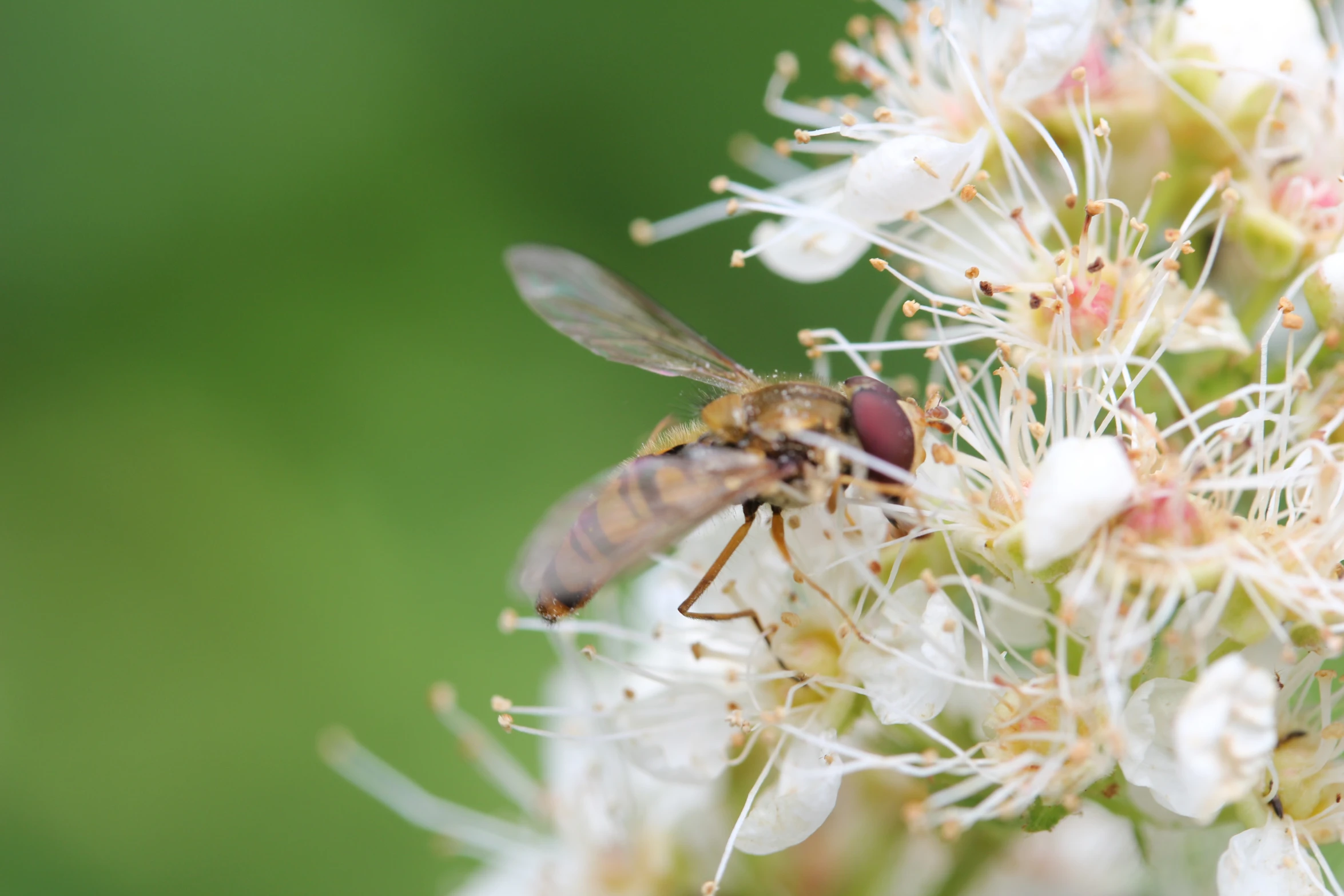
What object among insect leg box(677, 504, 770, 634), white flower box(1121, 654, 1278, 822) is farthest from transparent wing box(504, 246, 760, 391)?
white flower box(1121, 654, 1278, 822)

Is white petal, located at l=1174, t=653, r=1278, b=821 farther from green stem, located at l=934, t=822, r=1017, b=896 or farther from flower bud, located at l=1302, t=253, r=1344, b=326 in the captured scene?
green stem, located at l=934, t=822, r=1017, b=896

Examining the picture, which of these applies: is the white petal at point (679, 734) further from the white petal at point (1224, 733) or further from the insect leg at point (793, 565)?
the white petal at point (1224, 733)

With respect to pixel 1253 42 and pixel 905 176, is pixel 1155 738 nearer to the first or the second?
pixel 905 176

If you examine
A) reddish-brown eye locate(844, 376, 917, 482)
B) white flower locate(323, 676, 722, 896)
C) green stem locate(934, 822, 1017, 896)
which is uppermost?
reddish-brown eye locate(844, 376, 917, 482)

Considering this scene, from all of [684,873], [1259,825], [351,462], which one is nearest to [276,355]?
[351,462]

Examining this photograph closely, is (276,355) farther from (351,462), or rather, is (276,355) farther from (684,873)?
(684,873)

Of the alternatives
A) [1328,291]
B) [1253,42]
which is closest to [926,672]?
[1328,291]
